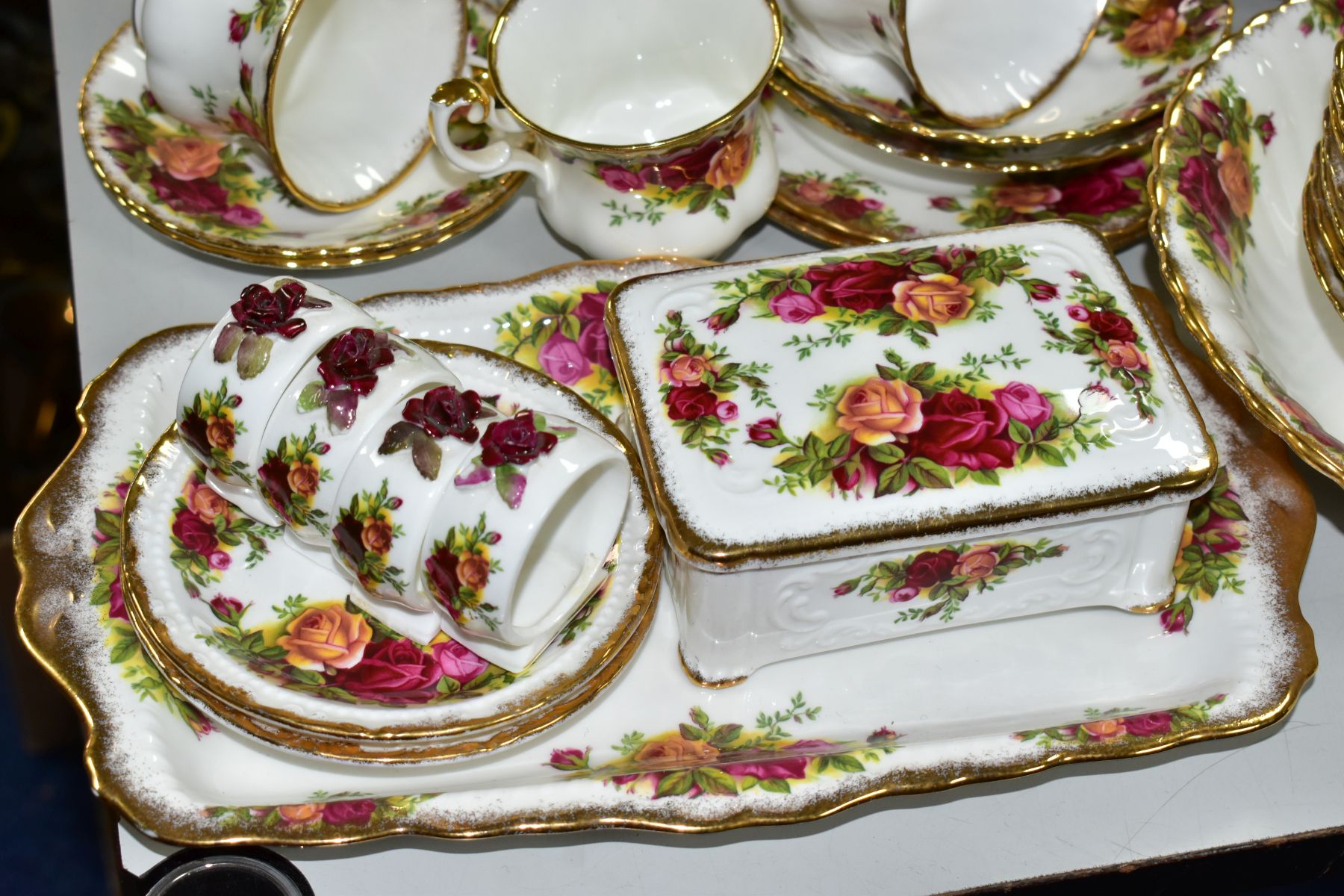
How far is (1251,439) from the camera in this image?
0.97 metres

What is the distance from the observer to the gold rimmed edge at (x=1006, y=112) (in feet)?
3.33

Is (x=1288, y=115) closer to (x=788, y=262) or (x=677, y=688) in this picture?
(x=788, y=262)

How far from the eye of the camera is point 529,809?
0.82 metres

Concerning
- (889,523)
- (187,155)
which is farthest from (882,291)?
(187,155)

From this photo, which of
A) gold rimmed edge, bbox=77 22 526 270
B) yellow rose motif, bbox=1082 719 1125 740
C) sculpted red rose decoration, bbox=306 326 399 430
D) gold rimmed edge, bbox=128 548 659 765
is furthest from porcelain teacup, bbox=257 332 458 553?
yellow rose motif, bbox=1082 719 1125 740

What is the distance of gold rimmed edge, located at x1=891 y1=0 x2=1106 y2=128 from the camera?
1.01m

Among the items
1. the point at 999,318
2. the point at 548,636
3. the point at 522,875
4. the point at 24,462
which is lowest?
the point at 24,462

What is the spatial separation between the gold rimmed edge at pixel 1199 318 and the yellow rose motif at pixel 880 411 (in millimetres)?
175

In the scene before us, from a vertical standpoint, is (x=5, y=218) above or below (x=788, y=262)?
below

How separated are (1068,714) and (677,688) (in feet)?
0.76

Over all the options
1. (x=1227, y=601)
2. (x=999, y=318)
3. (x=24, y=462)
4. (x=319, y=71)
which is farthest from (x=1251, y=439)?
(x=24, y=462)

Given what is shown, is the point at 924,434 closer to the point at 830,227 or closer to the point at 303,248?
the point at 830,227

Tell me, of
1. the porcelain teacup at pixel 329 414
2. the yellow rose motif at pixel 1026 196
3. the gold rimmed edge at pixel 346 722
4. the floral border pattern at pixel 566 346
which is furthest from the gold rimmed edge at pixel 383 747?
the yellow rose motif at pixel 1026 196

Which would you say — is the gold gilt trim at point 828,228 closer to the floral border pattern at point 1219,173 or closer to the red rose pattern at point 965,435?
the floral border pattern at point 1219,173
